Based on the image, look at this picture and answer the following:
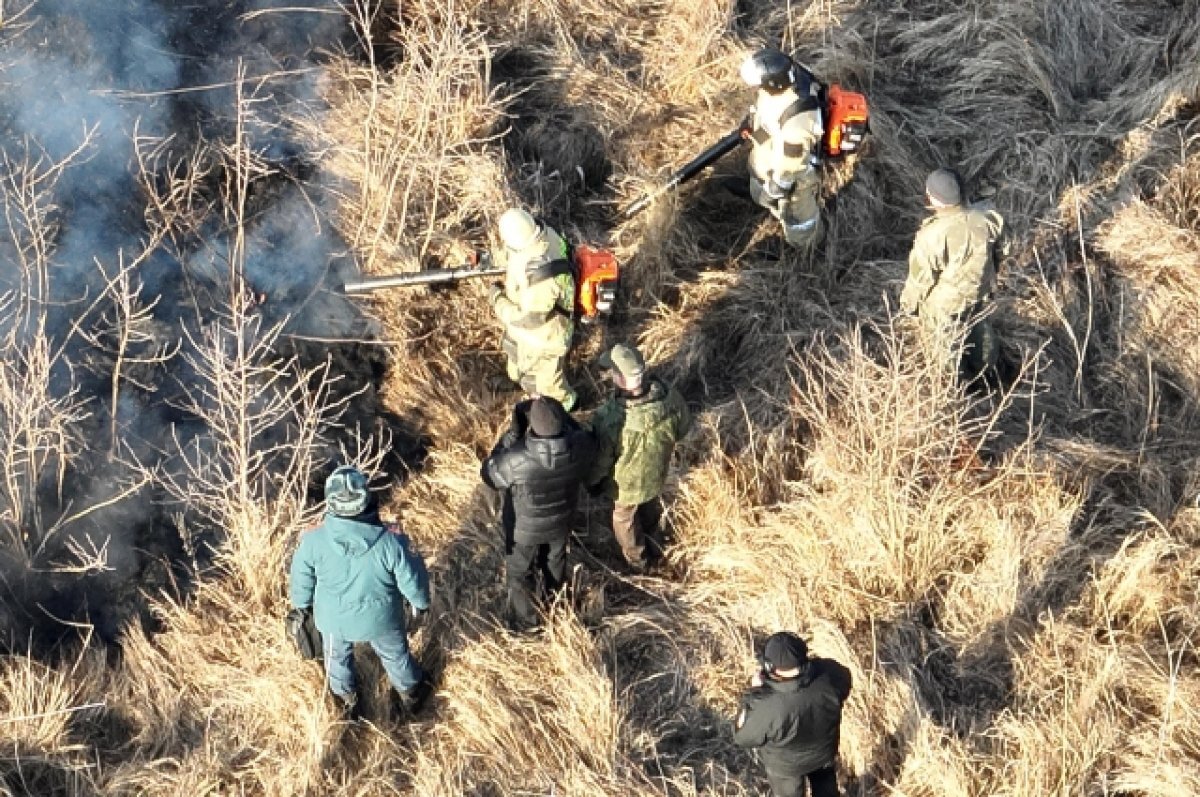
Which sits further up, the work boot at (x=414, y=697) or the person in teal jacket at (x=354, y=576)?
the person in teal jacket at (x=354, y=576)

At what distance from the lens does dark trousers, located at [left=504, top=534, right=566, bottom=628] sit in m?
5.92

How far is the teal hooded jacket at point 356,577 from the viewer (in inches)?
201

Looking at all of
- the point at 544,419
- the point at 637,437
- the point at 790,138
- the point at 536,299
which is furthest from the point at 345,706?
the point at 790,138

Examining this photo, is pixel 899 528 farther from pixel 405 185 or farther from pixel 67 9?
pixel 67 9

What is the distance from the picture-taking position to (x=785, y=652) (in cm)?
465

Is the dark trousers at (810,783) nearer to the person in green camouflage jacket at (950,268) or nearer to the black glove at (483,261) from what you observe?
the person in green camouflage jacket at (950,268)

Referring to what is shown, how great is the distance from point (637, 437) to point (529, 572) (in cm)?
84

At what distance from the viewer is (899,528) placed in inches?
236

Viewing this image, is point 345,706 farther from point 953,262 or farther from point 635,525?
point 953,262

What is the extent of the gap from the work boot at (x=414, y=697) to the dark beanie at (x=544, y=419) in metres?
1.30

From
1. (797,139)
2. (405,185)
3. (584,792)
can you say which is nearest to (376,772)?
(584,792)

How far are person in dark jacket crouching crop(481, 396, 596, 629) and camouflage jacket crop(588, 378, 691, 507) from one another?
0.14 m

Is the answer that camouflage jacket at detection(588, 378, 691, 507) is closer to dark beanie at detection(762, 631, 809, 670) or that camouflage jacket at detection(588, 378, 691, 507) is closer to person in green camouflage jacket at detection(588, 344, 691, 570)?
person in green camouflage jacket at detection(588, 344, 691, 570)

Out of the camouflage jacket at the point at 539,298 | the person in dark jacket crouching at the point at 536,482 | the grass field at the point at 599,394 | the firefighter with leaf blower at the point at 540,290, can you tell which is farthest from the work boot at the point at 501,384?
the person in dark jacket crouching at the point at 536,482
